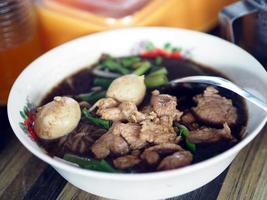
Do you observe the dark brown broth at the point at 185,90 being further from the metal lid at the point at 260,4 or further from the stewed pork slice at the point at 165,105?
the metal lid at the point at 260,4

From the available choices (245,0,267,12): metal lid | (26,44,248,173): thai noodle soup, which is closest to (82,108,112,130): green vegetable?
(26,44,248,173): thai noodle soup

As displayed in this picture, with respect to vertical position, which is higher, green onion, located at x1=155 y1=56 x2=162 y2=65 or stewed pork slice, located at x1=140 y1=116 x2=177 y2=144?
stewed pork slice, located at x1=140 y1=116 x2=177 y2=144

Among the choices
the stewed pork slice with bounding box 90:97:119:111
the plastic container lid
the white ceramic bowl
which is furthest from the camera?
the plastic container lid

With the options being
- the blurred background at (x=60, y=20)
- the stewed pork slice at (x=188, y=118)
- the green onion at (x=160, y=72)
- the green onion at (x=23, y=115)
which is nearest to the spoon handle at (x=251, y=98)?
the stewed pork slice at (x=188, y=118)

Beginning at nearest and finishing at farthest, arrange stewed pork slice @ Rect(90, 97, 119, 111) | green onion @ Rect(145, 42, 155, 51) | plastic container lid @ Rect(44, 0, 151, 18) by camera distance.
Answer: stewed pork slice @ Rect(90, 97, 119, 111)
green onion @ Rect(145, 42, 155, 51)
plastic container lid @ Rect(44, 0, 151, 18)

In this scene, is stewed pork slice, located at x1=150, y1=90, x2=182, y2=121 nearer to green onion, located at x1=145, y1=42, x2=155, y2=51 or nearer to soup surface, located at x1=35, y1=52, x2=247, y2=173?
soup surface, located at x1=35, y1=52, x2=247, y2=173

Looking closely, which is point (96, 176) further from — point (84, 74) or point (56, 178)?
point (84, 74)
